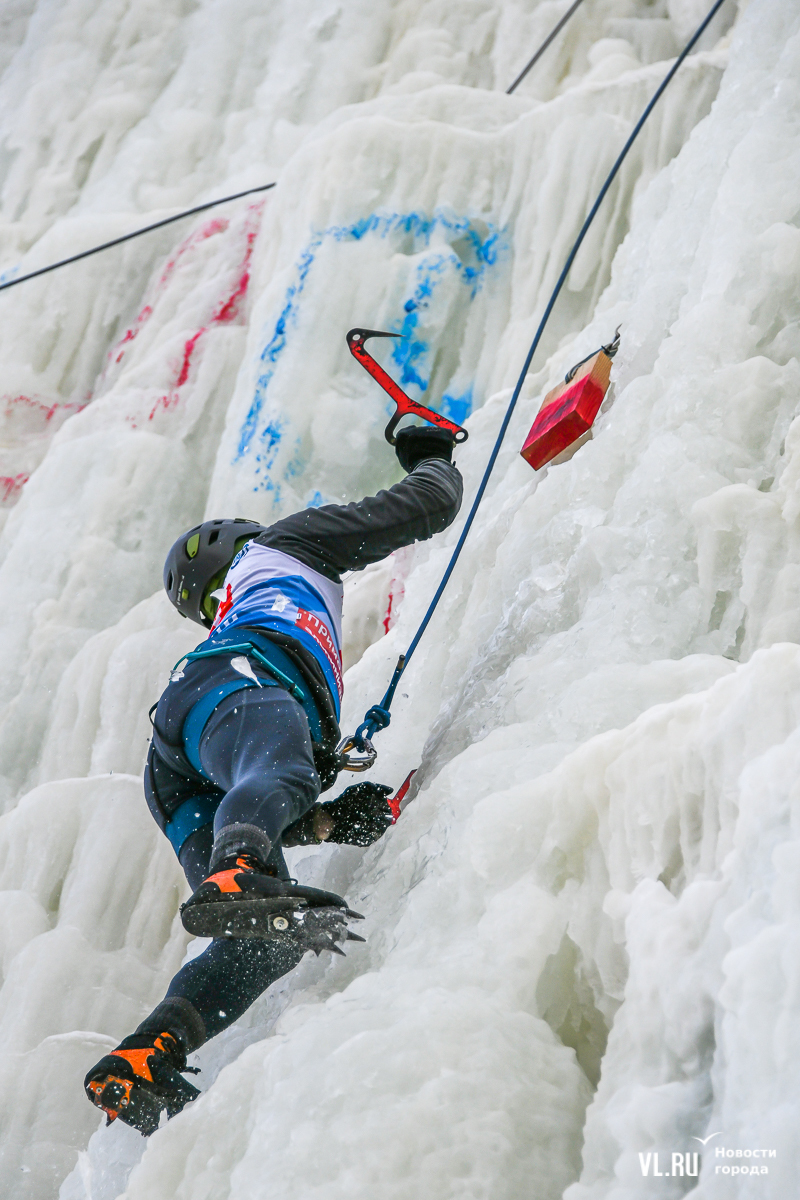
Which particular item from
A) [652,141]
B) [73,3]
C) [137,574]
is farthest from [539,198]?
[73,3]

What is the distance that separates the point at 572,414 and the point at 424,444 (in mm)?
362

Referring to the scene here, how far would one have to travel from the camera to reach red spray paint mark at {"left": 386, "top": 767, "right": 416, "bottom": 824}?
6.38 ft

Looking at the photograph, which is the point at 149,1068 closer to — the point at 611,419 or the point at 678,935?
the point at 678,935

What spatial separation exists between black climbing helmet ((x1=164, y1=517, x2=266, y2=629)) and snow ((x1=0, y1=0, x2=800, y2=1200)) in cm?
48

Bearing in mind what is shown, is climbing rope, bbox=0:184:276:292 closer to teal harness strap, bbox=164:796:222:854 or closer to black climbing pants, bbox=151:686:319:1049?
teal harness strap, bbox=164:796:222:854

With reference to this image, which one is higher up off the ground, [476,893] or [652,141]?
[652,141]

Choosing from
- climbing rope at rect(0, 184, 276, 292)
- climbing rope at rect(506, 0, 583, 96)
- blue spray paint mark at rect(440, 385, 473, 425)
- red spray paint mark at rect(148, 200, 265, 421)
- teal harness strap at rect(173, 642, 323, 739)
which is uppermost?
climbing rope at rect(506, 0, 583, 96)

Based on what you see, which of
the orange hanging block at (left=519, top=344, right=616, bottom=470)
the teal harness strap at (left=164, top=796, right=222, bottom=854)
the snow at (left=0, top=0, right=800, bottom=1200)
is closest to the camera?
the snow at (left=0, top=0, right=800, bottom=1200)

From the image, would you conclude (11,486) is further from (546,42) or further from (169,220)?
(546,42)

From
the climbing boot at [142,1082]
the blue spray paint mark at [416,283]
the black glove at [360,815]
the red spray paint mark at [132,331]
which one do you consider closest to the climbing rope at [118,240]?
the red spray paint mark at [132,331]

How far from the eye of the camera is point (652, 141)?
4.31 m

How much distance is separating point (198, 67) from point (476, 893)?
6699 mm

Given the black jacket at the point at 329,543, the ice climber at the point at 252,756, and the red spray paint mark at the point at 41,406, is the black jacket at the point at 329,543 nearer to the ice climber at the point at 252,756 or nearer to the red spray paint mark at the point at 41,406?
the ice climber at the point at 252,756

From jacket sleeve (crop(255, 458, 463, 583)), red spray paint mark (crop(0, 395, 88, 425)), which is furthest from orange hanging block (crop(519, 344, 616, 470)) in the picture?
red spray paint mark (crop(0, 395, 88, 425))
